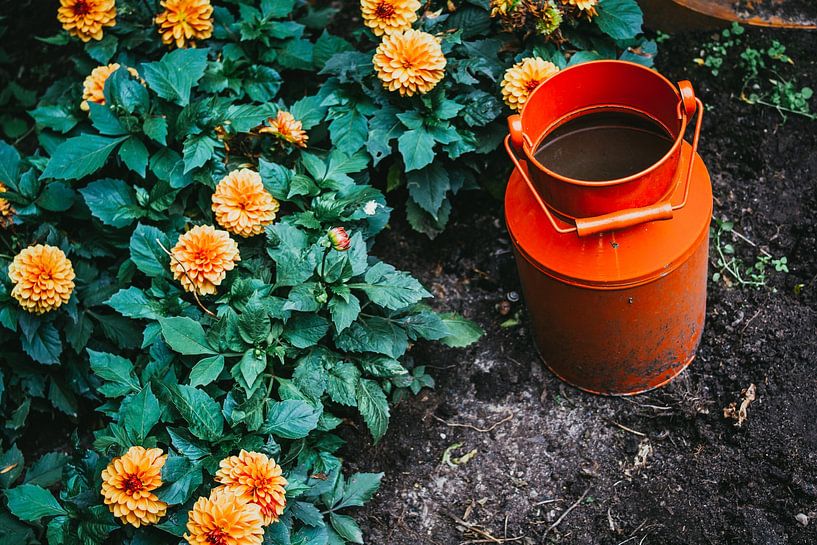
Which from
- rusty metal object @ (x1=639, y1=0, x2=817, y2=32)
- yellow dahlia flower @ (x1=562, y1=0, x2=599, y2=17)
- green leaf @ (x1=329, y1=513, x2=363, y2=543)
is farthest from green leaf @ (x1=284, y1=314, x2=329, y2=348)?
rusty metal object @ (x1=639, y1=0, x2=817, y2=32)

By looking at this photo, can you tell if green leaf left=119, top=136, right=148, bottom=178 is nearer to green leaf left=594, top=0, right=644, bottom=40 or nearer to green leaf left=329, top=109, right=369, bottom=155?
green leaf left=329, top=109, right=369, bottom=155

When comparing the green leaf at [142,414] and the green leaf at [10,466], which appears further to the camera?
the green leaf at [10,466]

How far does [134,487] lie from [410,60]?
1719 millimetres

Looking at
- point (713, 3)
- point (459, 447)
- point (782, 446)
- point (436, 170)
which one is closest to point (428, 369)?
point (459, 447)

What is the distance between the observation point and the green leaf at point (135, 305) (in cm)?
295

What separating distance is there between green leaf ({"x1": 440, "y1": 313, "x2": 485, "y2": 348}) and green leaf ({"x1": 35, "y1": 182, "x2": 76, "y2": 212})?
61.9 inches

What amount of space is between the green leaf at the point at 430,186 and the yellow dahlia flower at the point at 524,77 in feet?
1.32

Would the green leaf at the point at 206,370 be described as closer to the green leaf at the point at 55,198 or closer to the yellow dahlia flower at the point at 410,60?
the green leaf at the point at 55,198

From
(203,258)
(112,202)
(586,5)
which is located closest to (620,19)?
(586,5)

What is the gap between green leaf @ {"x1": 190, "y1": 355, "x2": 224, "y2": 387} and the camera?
108 inches

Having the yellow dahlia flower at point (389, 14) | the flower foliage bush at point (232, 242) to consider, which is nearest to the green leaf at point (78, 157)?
the flower foliage bush at point (232, 242)

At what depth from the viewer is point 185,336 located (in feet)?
9.23

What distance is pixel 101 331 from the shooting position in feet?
11.1

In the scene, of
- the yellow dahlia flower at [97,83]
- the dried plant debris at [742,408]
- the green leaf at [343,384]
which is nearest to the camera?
the green leaf at [343,384]
